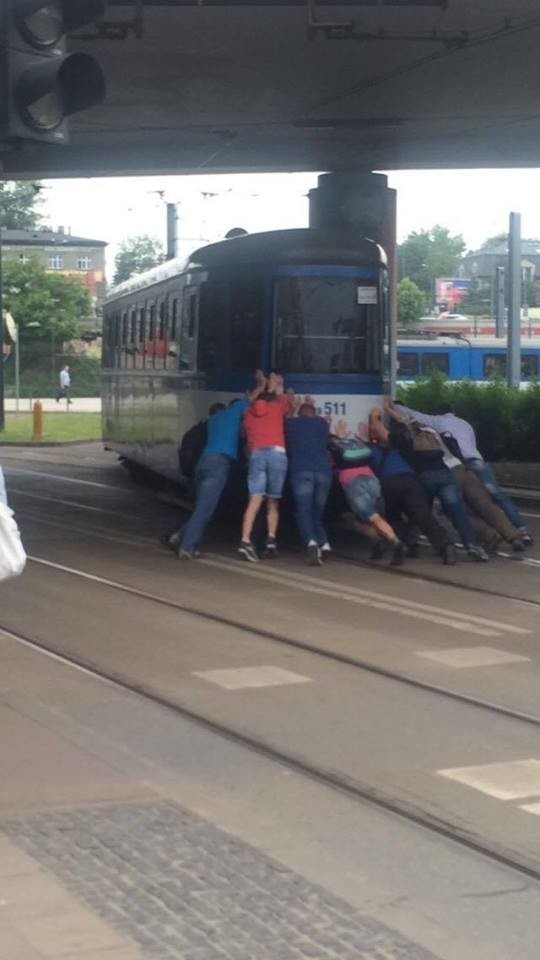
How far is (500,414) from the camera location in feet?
107

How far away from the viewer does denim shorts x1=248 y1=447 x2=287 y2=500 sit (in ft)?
51.9

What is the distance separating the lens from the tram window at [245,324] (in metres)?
17.8

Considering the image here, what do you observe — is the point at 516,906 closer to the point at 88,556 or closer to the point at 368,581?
the point at 368,581

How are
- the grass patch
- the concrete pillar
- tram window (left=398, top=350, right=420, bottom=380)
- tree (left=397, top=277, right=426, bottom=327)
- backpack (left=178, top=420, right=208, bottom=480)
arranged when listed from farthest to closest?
tree (left=397, top=277, right=426, bottom=327)
tram window (left=398, top=350, right=420, bottom=380)
the grass patch
the concrete pillar
backpack (left=178, top=420, right=208, bottom=480)

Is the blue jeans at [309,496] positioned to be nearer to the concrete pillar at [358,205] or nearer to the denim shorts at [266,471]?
the denim shorts at [266,471]

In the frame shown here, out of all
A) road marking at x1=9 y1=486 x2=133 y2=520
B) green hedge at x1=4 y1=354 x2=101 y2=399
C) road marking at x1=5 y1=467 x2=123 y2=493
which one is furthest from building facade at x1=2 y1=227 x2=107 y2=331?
road marking at x1=9 y1=486 x2=133 y2=520

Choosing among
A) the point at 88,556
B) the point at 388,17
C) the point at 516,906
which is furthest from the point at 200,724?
the point at 388,17

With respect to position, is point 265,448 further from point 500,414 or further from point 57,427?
point 57,427

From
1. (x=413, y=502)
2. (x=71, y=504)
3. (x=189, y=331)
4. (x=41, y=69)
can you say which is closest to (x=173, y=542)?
(x=413, y=502)

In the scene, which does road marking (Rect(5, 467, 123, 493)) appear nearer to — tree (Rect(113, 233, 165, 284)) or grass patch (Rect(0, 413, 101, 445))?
grass patch (Rect(0, 413, 101, 445))

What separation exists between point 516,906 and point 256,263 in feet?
41.9

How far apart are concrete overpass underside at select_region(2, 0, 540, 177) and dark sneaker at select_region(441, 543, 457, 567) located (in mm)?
5473

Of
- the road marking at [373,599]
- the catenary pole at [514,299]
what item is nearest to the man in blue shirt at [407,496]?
the road marking at [373,599]

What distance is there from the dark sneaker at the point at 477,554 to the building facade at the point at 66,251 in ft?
345
